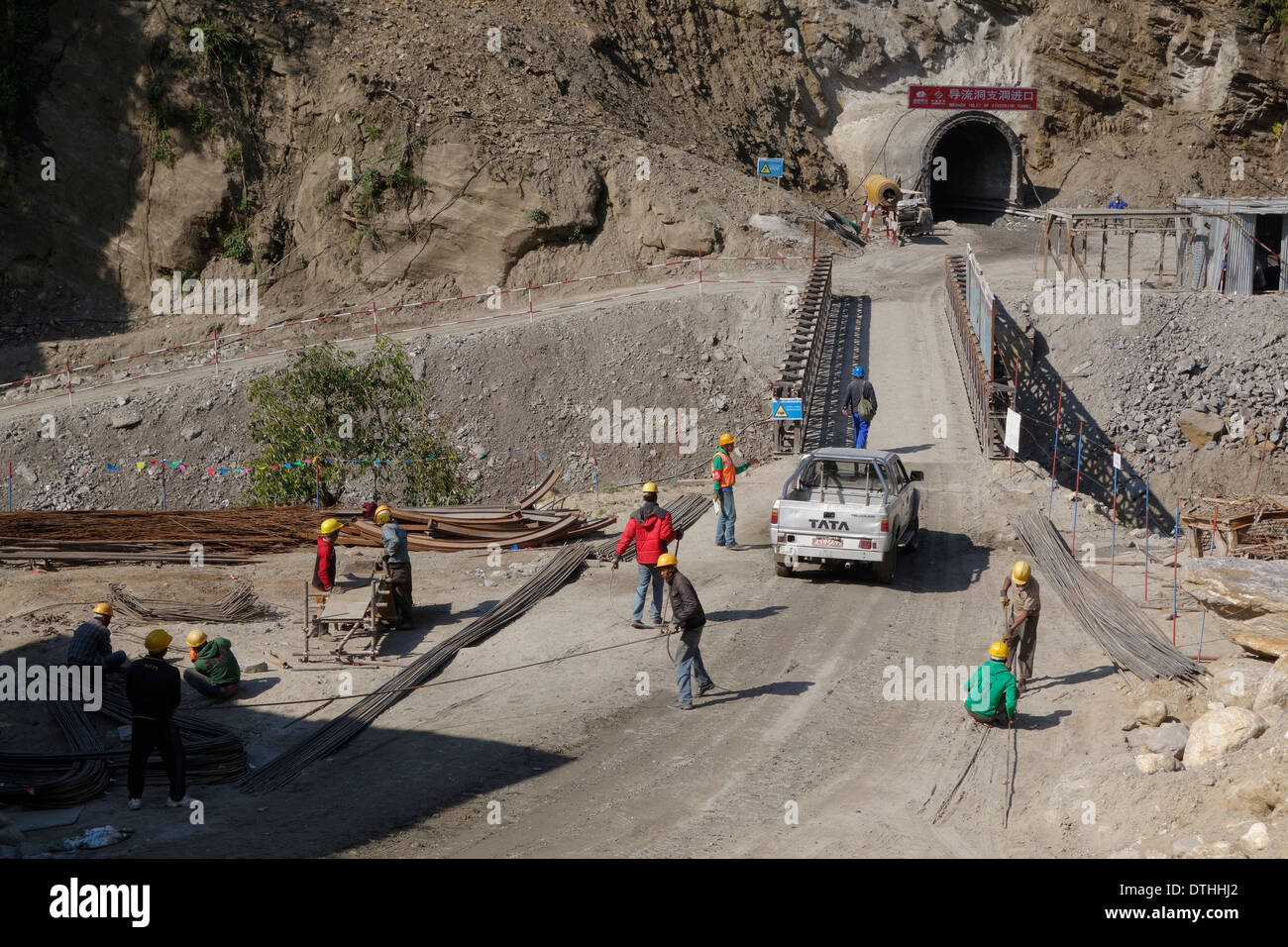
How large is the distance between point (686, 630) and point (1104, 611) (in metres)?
5.91

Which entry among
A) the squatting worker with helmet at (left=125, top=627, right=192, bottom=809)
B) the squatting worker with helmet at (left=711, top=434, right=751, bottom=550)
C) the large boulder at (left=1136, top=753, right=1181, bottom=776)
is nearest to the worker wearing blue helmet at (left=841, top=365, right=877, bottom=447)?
the squatting worker with helmet at (left=711, top=434, right=751, bottom=550)

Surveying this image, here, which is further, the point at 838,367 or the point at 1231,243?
the point at 1231,243

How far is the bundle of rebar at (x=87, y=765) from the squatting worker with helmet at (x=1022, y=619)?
8.16 m

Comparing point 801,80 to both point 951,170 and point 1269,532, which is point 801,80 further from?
point 1269,532

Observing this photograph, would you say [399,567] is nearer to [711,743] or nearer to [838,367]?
[711,743]

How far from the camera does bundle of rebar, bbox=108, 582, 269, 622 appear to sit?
15461 mm

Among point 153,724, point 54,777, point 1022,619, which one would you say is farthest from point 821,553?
point 54,777

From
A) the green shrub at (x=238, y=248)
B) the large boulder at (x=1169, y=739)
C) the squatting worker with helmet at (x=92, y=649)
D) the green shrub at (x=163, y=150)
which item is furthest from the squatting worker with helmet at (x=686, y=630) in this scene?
the green shrub at (x=163, y=150)

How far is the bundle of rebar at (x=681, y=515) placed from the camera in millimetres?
18281

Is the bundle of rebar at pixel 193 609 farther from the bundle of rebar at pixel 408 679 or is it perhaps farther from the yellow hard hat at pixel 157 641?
the yellow hard hat at pixel 157 641

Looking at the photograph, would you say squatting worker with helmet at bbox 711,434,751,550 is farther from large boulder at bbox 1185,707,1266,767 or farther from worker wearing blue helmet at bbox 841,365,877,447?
large boulder at bbox 1185,707,1266,767

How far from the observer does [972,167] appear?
47.9 meters

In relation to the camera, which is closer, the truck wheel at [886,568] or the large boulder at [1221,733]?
the large boulder at [1221,733]

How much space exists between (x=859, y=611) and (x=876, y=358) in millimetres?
14029
